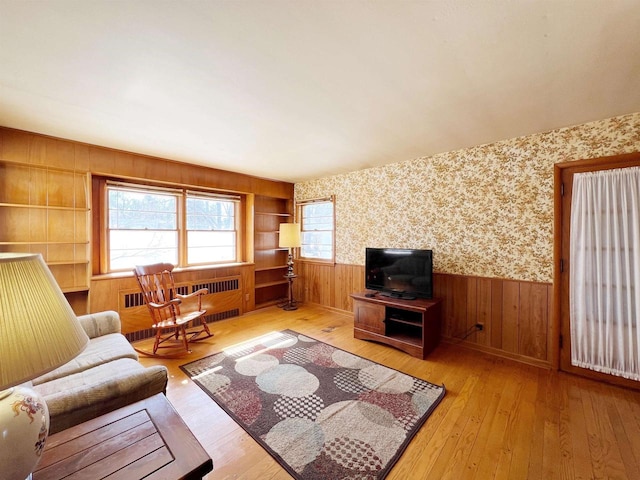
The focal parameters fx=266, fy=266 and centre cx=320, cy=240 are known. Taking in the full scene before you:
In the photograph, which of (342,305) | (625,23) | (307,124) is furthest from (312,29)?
(342,305)

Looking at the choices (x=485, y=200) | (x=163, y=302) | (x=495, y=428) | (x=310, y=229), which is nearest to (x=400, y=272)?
(x=485, y=200)

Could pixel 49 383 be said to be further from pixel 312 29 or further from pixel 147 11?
pixel 312 29

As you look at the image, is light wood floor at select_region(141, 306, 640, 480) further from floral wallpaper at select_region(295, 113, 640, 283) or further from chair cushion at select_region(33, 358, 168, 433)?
floral wallpaper at select_region(295, 113, 640, 283)

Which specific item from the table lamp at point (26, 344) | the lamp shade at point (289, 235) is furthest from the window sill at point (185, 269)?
the table lamp at point (26, 344)

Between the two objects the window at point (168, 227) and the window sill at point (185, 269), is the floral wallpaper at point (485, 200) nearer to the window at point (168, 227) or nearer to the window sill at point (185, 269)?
the window sill at point (185, 269)

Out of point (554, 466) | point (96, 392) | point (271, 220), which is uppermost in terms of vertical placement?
point (271, 220)

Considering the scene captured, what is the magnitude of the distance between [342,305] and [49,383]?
352 cm

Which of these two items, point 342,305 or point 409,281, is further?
point 342,305

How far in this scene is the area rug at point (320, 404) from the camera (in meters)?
1.64

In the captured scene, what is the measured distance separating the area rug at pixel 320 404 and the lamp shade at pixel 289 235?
1928 millimetres

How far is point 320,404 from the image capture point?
2127 mm

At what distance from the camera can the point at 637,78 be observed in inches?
69.5

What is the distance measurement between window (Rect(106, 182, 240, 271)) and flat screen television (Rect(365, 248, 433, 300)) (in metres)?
2.52

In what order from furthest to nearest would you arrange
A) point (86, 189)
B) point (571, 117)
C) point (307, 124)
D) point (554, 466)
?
point (86, 189)
point (307, 124)
point (571, 117)
point (554, 466)
